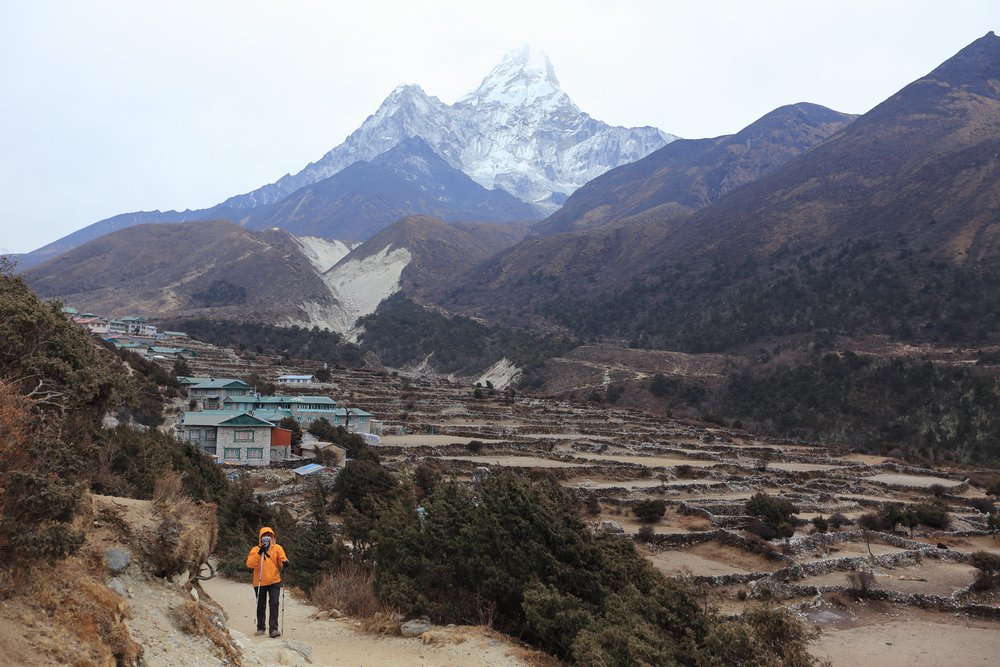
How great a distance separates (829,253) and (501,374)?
4844 centimetres

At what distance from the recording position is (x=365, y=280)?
162m

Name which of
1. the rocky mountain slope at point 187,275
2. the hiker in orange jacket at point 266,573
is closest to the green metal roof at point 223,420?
the hiker in orange jacket at point 266,573

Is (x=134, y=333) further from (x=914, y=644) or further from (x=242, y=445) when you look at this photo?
(x=914, y=644)

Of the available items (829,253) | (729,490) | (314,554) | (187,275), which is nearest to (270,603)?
Answer: (314,554)

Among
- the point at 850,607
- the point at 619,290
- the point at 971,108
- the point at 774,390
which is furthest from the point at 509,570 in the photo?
the point at 971,108

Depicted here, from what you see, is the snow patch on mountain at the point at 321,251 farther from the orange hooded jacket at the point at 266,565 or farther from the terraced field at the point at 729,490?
the orange hooded jacket at the point at 266,565

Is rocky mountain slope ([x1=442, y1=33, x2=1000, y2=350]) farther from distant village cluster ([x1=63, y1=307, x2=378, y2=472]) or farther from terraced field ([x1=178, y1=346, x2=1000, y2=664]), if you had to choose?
distant village cluster ([x1=63, y1=307, x2=378, y2=472])

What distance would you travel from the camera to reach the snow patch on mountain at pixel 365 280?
14838cm

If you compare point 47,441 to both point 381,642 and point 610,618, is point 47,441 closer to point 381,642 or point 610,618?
point 381,642

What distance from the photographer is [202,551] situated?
26.8 ft

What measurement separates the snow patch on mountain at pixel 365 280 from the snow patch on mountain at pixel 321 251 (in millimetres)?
8591

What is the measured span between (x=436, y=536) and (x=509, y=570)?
1.81m

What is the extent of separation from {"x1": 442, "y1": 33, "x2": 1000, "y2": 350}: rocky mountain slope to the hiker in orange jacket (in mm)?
77215

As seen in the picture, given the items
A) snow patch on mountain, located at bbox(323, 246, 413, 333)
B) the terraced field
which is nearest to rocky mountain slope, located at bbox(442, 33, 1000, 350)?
snow patch on mountain, located at bbox(323, 246, 413, 333)
